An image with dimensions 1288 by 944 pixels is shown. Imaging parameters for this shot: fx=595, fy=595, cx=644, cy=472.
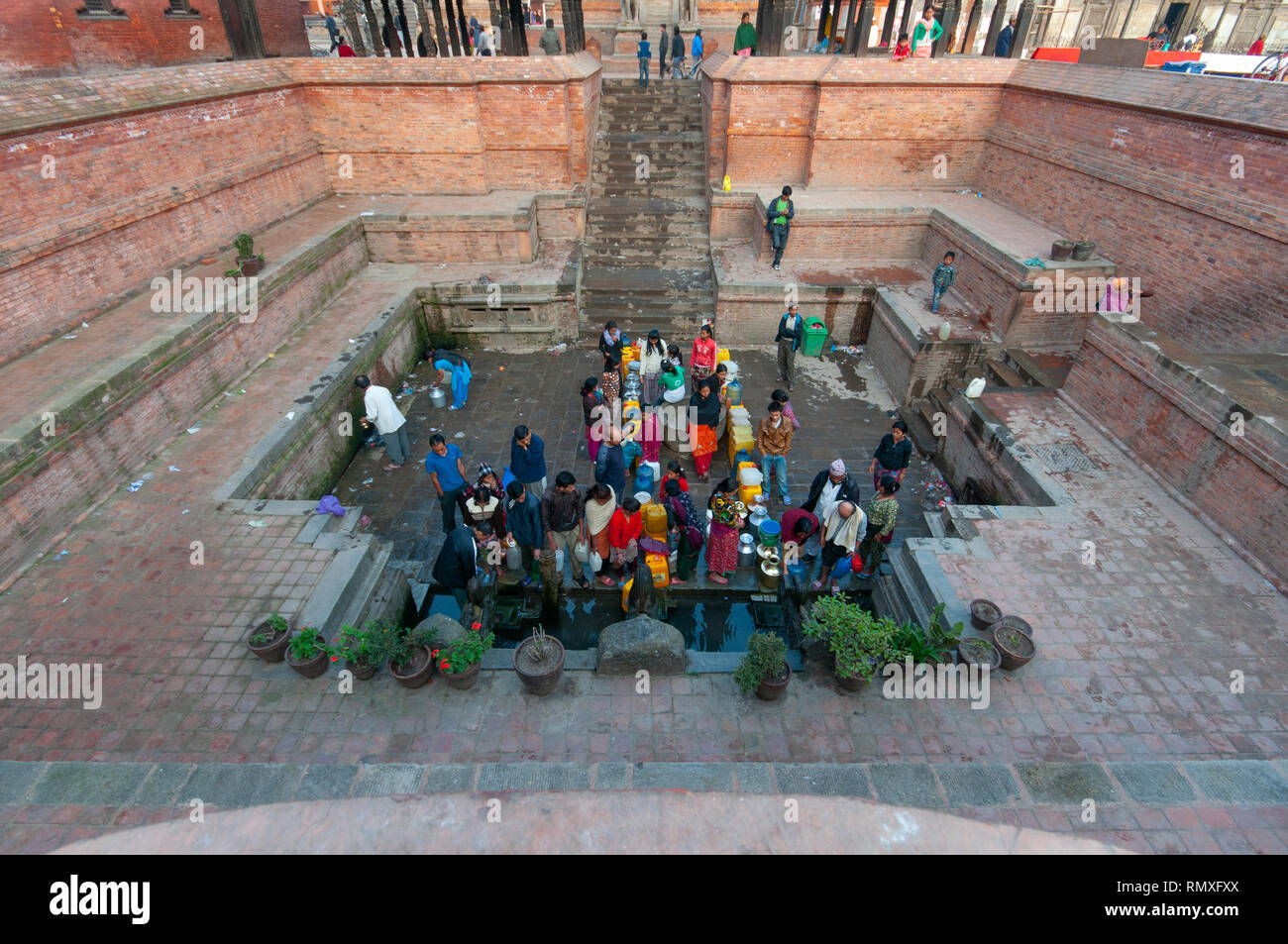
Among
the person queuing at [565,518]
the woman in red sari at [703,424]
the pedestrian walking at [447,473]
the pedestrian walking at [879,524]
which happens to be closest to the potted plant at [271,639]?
the pedestrian walking at [447,473]

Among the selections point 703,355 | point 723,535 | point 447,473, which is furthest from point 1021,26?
point 447,473

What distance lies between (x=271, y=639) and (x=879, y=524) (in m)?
6.16

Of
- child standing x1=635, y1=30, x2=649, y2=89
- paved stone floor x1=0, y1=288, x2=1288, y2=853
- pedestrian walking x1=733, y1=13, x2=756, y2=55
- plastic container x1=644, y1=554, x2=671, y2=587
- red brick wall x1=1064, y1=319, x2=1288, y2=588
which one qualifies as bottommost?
plastic container x1=644, y1=554, x2=671, y2=587

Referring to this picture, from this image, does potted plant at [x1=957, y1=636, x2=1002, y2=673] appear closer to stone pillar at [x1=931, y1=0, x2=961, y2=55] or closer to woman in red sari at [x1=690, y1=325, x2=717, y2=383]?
woman in red sari at [x1=690, y1=325, x2=717, y2=383]

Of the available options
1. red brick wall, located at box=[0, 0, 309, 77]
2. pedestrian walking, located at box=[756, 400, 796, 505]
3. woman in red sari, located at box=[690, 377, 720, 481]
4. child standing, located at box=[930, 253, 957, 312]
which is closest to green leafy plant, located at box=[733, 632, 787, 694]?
pedestrian walking, located at box=[756, 400, 796, 505]

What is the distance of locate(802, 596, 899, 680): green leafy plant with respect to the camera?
4895 millimetres

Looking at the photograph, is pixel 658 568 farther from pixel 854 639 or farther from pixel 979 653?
pixel 979 653

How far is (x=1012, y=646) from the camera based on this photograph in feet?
17.0

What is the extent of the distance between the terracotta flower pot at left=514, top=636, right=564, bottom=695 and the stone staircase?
29.3 ft

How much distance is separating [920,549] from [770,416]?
8.30 ft

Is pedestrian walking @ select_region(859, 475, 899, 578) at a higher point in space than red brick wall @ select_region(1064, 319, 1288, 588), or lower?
lower
